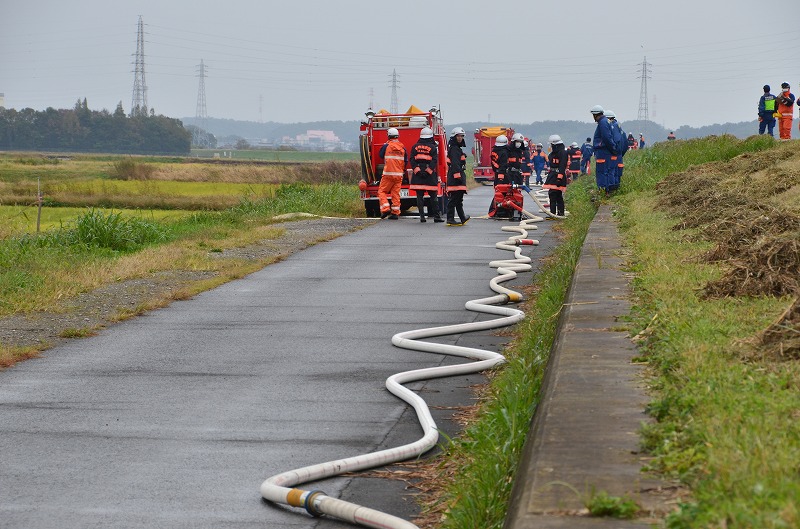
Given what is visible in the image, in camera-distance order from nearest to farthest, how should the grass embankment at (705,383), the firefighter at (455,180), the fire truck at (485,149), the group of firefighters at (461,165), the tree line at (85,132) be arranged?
the grass embankment at (705,383), the firefighter at (455,180), the group of firefighters at (461,165), the fire truck at (485,149), the tree line at (85,132)

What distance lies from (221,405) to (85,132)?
137 meters

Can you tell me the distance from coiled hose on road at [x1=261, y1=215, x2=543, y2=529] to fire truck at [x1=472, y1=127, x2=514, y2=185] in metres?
37.0

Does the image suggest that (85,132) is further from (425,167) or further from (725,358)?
(725,358)

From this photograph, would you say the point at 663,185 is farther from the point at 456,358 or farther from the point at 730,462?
the point at 730,462

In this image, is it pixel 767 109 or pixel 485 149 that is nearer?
pixel 767 109

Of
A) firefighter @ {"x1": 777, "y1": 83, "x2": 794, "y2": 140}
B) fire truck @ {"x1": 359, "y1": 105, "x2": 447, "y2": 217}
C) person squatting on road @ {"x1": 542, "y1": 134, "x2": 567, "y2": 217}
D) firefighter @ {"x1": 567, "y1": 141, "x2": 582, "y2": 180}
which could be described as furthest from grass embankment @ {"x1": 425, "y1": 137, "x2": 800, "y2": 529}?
firefighter @ {"x1": 567, "y1": 141, "x2": 582, "y2": 180}

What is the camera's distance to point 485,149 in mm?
50469

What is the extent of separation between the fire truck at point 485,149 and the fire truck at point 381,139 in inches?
877

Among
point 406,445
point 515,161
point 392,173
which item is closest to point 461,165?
point 515,161

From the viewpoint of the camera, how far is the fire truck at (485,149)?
49312 millimetres

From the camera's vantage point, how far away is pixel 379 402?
7320 mm

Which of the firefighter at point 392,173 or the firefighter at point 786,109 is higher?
the firefighter at point 786,109

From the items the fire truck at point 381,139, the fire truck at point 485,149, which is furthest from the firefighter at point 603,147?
the fire truck at point 485,149

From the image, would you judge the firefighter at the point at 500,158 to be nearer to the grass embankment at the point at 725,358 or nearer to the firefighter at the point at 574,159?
the grass embankment at the point at 725,358
